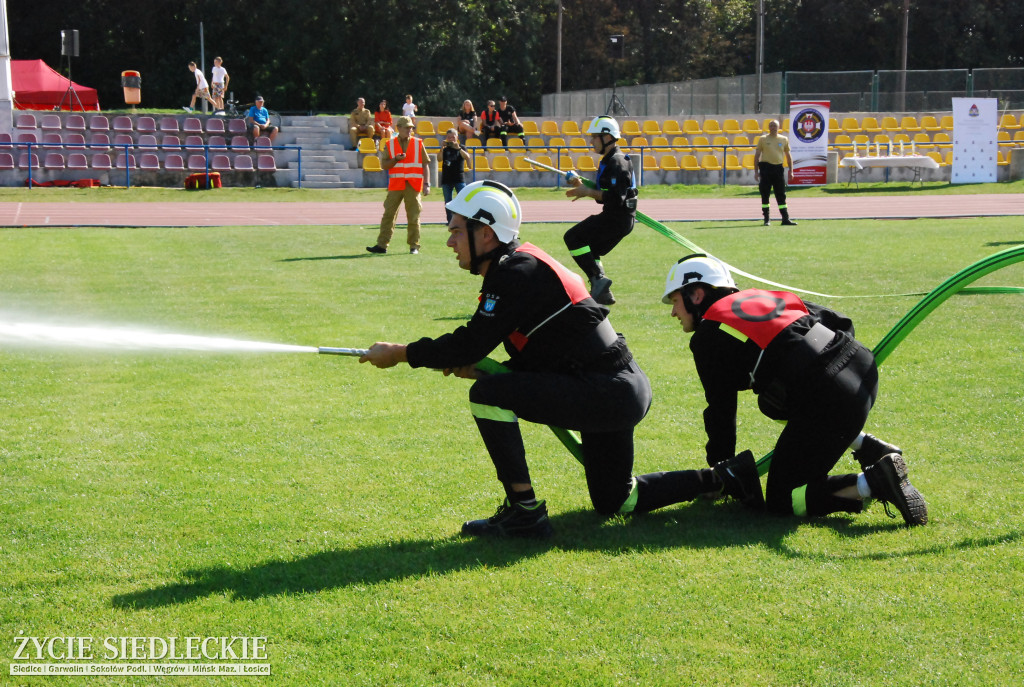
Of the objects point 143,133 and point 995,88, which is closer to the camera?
point 143,133

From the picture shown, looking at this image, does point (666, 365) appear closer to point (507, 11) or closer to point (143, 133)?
point (143, 133)

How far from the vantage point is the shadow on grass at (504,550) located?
4.82 meters

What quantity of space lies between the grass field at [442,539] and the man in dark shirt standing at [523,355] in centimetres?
42

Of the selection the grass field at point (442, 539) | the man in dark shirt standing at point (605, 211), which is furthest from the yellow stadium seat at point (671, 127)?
the grass field at point (442, 539)

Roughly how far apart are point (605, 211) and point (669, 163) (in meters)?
26.6

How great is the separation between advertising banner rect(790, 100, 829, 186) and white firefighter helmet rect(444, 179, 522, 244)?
106 feet

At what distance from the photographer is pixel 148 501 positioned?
5938 mm

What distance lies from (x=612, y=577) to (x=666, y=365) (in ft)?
15.7

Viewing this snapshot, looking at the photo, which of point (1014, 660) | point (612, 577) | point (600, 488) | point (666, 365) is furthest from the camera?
point (666, 365)

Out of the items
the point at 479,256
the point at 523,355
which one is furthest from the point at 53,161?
the point at 523,355

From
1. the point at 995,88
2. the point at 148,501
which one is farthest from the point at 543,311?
the point at 995,88

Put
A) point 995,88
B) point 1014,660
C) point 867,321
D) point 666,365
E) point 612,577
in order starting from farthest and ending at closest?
point 995,88 → point 867,321 → point 666,365 → point 612,577 → point 1014,660

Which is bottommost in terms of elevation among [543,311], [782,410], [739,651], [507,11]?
[739,651]

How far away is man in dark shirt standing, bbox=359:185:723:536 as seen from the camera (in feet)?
17.2
